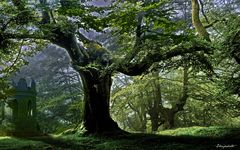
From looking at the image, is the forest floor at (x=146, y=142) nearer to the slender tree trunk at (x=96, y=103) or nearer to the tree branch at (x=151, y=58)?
the slender tree trunk at (x=96, y=103)

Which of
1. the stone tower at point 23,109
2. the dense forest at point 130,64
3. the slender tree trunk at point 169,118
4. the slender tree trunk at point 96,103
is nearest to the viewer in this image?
the dense forest at point 130,64

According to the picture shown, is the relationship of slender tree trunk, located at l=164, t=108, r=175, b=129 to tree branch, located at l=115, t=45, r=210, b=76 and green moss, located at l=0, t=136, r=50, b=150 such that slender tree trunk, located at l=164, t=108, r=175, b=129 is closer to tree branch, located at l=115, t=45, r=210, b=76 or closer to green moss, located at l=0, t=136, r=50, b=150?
tree branch, located at l=115, t=45, r=210, b=76

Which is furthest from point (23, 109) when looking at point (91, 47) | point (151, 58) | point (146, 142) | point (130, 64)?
point (151, 58)

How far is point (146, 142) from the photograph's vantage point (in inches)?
338

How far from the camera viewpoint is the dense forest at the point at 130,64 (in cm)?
805

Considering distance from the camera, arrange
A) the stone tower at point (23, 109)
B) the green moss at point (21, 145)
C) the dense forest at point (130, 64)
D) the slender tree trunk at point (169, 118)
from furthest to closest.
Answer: the slender tree trunk at point (169, 118), the stone tower at point (23, 109), the green moss at point (21, 145), the dense forest at point (130, 64)

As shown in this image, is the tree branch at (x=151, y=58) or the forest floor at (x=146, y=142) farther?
the tree branch at (x=151, y=58)

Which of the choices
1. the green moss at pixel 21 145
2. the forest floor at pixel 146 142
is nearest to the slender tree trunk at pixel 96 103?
the forest floor at pixel 146 142

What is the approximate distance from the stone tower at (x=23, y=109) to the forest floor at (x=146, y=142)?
2829 millimetres

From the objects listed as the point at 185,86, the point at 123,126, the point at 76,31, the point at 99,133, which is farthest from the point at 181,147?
the point at 123,126

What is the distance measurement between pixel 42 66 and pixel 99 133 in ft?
52.5

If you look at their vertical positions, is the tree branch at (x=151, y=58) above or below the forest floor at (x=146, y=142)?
above

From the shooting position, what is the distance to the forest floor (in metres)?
7.35

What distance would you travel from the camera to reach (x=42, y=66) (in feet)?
83.6
